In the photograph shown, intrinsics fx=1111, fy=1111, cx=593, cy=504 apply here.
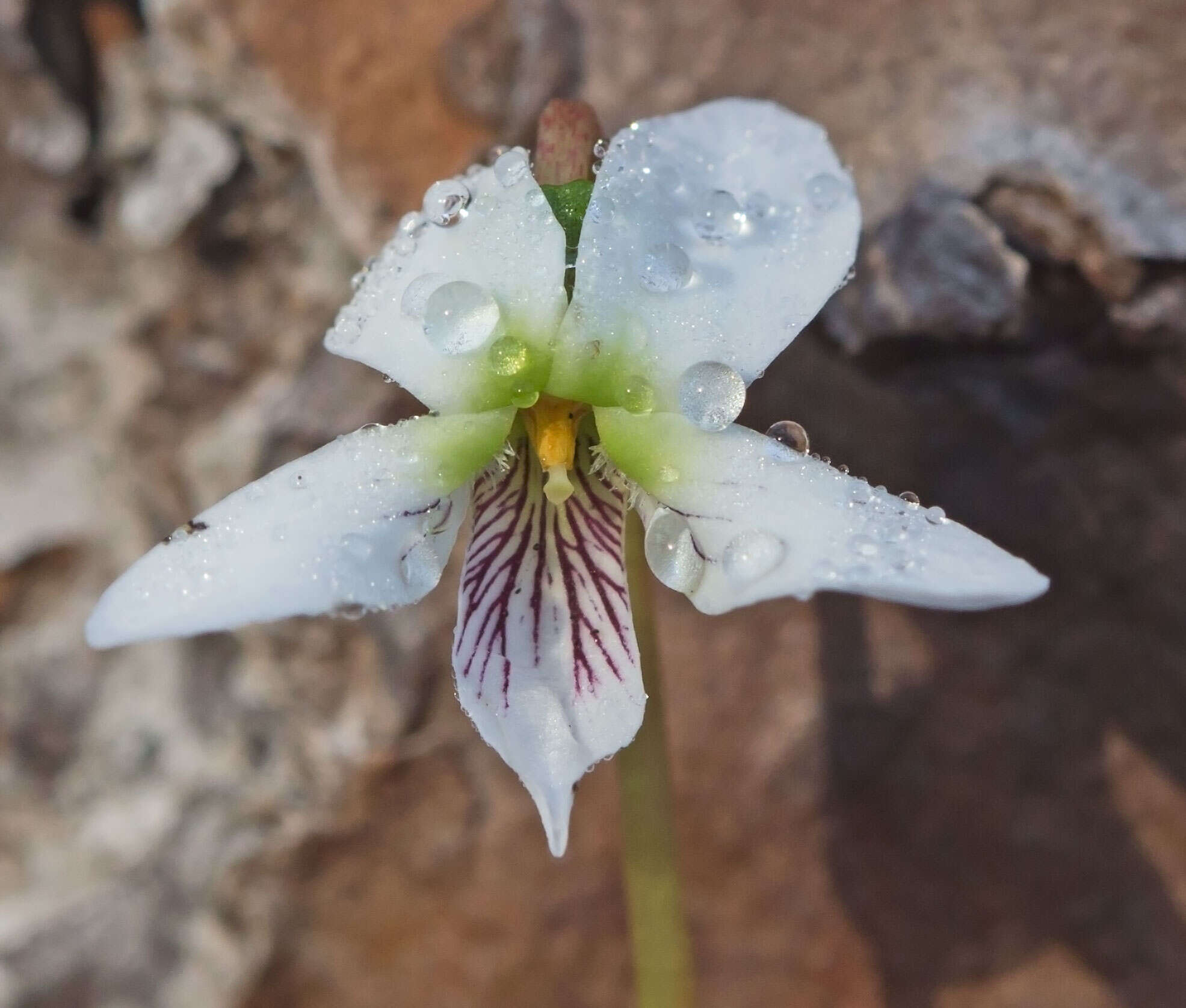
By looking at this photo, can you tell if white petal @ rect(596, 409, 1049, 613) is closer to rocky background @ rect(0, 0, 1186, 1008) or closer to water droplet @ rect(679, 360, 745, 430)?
water droplet @ rect(679, 360, 745, 430)

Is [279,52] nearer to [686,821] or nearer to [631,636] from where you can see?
[631,636]

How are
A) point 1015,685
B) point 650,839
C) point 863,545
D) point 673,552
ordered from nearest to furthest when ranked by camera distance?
1. point 863,545
2. point 673,552
3. point 650,839
4. point 1015,685

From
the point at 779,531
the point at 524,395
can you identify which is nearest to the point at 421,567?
the point at 524,395

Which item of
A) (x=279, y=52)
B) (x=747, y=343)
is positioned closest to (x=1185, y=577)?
(x=747, y=343)

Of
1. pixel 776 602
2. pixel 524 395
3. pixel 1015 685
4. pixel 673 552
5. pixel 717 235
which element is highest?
pixel 717 235

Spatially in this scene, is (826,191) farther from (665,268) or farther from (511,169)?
(511,169)

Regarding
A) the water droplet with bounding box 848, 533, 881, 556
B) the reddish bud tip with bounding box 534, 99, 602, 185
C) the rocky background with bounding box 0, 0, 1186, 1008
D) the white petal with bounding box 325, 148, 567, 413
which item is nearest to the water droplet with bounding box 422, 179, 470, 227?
the white petal with bounding box 325, 148, 567, 413

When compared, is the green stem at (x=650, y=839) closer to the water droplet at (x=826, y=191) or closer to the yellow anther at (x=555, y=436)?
the yellow anther at (x=555, y=436)
